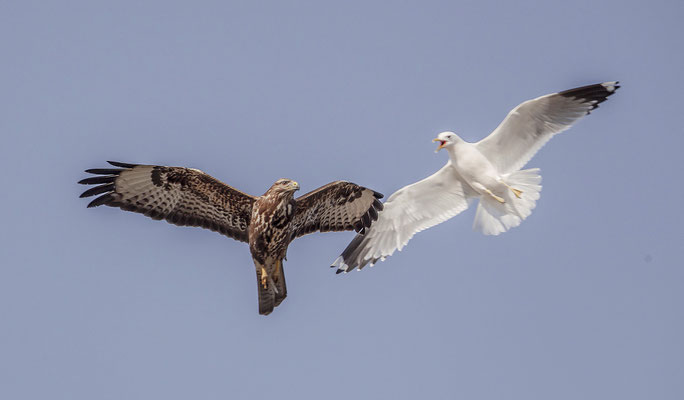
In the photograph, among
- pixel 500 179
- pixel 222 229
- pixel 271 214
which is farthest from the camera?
pixel 500 179

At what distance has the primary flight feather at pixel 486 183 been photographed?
15.2 metres

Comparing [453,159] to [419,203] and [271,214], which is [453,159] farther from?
[271,214]

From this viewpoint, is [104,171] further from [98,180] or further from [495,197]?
[495,197]

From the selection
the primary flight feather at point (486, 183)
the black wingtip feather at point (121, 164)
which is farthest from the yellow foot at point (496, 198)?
the black wingtip feather at point (121, 164)

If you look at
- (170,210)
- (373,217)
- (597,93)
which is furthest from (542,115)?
(170,210)

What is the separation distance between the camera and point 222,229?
13617 millimetres

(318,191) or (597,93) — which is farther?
(597,93)

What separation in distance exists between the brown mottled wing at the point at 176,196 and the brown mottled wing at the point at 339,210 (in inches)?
32.7

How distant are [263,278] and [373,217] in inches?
77.2

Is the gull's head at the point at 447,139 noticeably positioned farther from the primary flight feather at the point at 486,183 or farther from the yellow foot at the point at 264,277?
the yellow foot at the point at 264,277

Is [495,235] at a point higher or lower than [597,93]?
lower

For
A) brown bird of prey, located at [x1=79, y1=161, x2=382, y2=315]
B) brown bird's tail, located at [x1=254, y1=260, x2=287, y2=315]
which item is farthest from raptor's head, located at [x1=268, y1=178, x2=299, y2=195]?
brown bird's tail, located at [x1=254, y1=260, x2=287, y2=315]

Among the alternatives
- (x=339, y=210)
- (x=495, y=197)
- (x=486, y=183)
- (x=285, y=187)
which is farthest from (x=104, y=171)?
(x=495, y=197)

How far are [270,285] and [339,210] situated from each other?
1.59 meters
